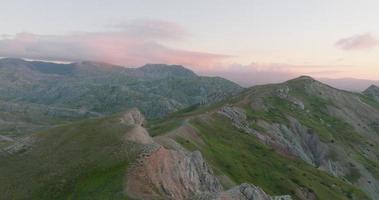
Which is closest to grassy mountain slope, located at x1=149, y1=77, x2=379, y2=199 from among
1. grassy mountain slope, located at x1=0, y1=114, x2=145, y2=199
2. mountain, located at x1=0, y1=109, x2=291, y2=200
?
mountain, located at x1=0, y1=109, x2=291, y2=200

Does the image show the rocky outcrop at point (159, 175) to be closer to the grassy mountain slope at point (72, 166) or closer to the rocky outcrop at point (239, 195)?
the grassy mountain slope at point (72, 166)

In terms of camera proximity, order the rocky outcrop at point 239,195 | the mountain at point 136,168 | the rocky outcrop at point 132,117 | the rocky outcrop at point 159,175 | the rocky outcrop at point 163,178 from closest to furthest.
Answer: the rocky outcrop at point 239,195 < the rocky outcrop at point 163,178 < the rocky outcrop at point 159,175 < the mountain at point 136,168 < the rocky outcrop at point 132,117

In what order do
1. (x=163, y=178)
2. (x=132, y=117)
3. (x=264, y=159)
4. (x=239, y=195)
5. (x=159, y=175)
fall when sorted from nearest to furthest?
(x=239, y=195), (x=159, y=175), (x=163, y=178), (x=132, y=117), (x=264, y=159)

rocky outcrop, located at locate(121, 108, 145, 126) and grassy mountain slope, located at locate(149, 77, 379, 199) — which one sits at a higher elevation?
rocky outcrop, located at locate(121, 108, 145, 126)

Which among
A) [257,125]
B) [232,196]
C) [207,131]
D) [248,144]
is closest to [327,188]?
[248,144]

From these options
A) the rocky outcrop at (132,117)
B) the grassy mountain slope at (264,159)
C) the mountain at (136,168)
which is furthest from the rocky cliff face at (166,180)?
the grassy mountain slope at (264,159)

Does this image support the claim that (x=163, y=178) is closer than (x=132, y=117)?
Yes

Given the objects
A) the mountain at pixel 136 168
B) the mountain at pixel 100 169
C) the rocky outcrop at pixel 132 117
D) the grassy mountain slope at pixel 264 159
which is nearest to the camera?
the mountain at pixel 100 169

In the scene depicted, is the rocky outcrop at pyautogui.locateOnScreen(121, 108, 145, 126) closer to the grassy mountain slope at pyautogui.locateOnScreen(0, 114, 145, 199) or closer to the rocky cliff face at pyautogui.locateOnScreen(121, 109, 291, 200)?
the grassy mountain slope at pyautogui.locateOnScreen(0, 114, 145, 199)

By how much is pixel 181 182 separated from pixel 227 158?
64.5 metres

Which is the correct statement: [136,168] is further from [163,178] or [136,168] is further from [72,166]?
[72,166]

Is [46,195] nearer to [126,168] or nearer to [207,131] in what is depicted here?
[126,168]

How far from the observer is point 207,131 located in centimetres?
15775

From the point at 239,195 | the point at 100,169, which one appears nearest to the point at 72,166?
the point at 100,169
